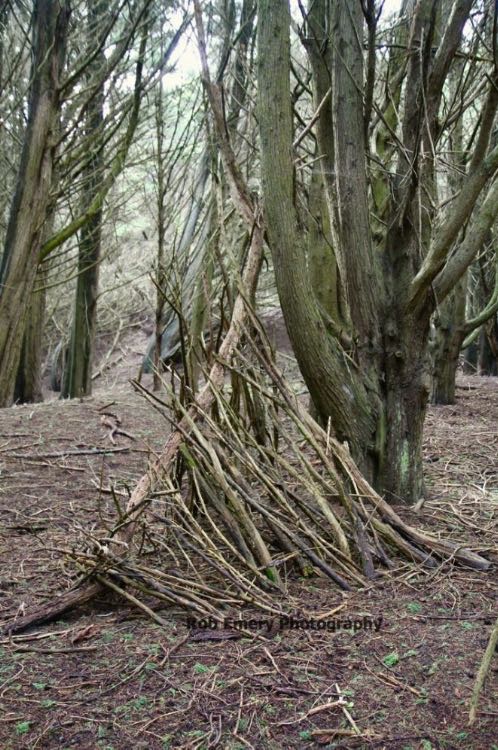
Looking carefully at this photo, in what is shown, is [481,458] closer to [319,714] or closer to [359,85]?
[359,85]

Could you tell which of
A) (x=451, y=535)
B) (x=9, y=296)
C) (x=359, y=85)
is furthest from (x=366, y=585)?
(x=9, y=296)

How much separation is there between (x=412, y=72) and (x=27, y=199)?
4.67m

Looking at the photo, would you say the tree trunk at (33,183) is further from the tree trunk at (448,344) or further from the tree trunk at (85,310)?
the tree trunk at (448,344)

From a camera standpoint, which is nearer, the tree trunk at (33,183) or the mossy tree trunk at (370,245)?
the mossy tree trunk at (370,245)

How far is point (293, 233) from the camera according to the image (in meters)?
3.25

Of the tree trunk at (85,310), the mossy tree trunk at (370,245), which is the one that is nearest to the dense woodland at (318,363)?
the mossy tree trunk at (370,245)

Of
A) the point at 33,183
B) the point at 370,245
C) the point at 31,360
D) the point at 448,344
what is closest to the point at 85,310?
the point at 31,360

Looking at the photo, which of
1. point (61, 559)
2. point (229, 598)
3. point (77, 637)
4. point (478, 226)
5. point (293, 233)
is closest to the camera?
point (77, 637)

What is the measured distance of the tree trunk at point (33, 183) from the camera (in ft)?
22.9

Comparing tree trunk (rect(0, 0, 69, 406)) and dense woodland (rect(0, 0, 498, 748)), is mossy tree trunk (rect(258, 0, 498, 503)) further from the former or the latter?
tree trunk (rect(0, 0, 69, 406))

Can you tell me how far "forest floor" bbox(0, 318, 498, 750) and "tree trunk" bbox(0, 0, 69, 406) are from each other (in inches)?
162

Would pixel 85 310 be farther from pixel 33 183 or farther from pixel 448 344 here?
pixel 448 344

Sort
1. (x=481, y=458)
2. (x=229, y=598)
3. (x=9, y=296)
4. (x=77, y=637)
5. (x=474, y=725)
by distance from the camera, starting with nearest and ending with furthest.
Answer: (x=474, y=725), (x=77, y=637), (x=229, y=598), (x=481, y=458), (x=9, y=296)

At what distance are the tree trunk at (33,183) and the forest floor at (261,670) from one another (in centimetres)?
412
